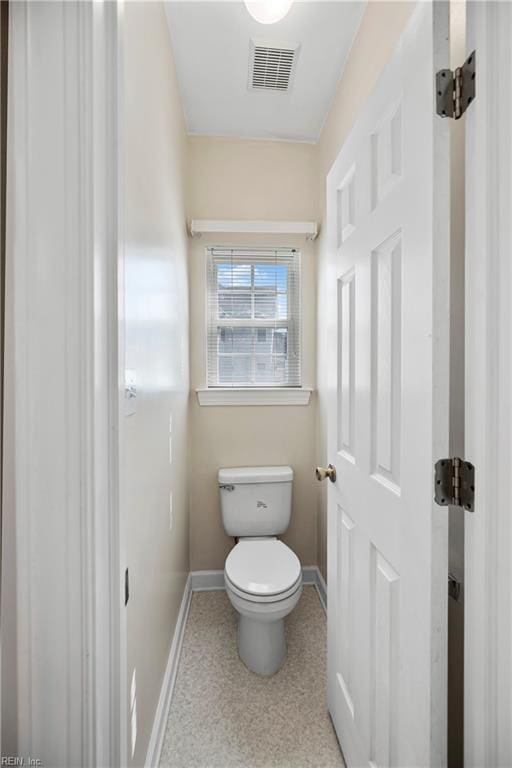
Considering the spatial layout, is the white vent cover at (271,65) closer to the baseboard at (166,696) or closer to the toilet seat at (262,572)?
the toilet seat at (262,572)

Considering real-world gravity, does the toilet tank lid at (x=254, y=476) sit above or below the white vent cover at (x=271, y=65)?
below

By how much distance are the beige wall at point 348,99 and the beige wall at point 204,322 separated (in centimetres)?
9

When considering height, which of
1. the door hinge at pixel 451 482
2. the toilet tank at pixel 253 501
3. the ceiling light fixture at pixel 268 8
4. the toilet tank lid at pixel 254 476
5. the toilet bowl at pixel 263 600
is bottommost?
the toilet bowl at pixel 263 600

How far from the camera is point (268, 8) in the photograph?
1244 mm

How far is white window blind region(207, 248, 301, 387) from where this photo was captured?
2262 millimetres

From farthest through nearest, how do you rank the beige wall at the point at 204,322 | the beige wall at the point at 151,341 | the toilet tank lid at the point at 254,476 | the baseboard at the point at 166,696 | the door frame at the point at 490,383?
the beige wall at the point at 204,322 < the toilet tank lid at the point at 254,476 < the baseboard at the point at 166,696 < the beige wall at the point at 151,341 < the door frame at the point at 490,383

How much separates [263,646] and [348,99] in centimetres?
244

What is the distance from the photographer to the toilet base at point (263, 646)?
1576 millimetres

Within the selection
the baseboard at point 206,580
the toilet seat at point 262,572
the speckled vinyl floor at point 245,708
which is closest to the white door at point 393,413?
the speckled vinyl floor at point 245,708

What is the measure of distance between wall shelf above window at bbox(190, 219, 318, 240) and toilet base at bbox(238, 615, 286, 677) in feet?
6.50

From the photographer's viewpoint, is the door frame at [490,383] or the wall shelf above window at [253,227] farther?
the wall shelf above window at [253,227]

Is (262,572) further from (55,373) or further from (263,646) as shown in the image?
(55,373)

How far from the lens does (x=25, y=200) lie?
508 millimetres

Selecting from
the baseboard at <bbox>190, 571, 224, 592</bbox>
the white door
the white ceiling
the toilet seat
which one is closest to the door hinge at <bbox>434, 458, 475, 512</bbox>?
the white door
